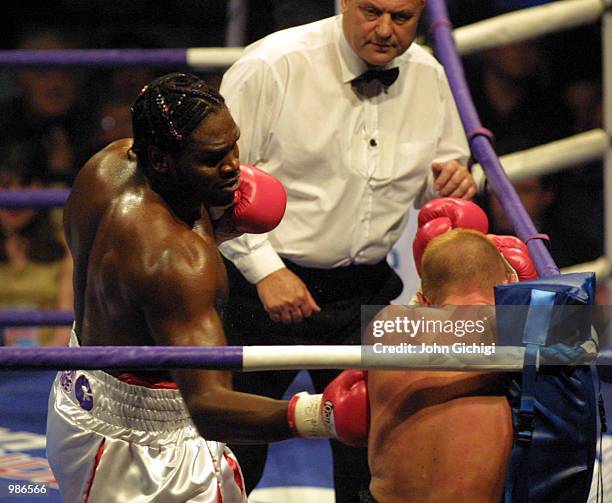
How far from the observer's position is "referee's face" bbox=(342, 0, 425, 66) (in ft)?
7.57

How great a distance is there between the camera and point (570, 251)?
3.99 m

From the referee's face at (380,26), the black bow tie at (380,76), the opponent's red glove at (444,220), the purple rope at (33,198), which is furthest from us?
the purple rope at (33,198)

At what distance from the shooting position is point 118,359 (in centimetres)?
143

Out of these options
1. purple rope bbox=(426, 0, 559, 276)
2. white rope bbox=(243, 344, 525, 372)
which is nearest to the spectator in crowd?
purple rope bbox=(426, 0, 559, 276)

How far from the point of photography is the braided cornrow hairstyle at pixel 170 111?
172 centimetres

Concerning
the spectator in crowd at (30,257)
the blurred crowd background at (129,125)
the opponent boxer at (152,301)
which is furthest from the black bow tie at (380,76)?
the spectator in crowd at (30,257)

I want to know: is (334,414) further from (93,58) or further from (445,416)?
(93,58)

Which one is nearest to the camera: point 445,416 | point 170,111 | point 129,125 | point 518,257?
point 445,416

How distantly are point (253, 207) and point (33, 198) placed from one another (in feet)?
3.09

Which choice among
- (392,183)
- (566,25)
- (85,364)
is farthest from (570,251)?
(85,364)

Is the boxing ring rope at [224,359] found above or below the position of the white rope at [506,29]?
below

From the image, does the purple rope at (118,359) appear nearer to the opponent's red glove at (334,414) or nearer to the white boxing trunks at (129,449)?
the opponent's red glove at (334,414)

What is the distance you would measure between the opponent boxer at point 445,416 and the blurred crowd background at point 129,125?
2361mm

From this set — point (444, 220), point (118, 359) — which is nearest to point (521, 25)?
point (444, 220)
